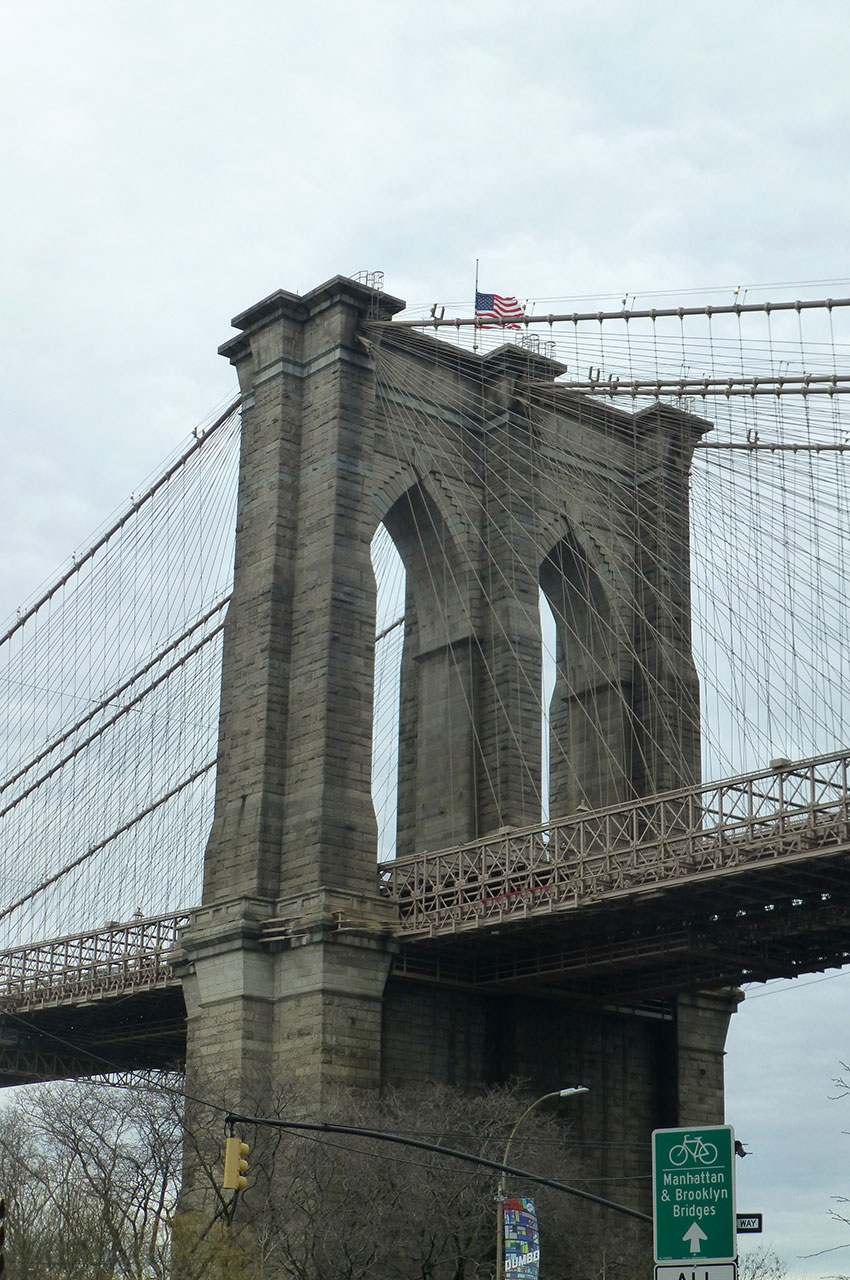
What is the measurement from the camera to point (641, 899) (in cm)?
4766

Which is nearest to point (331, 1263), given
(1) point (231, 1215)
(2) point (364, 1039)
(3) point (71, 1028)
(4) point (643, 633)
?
(1) point (231, 1215)

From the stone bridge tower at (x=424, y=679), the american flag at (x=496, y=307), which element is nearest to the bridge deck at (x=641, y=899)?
the stone bridge tower at (x=424, y=679)

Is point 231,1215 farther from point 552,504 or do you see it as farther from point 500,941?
point 552,504

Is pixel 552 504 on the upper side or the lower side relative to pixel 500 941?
upper

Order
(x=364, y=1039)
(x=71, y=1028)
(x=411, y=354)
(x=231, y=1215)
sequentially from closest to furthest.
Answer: (x=231, y=1215)
(x=364, y=1039)
(x=411, y=354)
(x=71, y=1028)

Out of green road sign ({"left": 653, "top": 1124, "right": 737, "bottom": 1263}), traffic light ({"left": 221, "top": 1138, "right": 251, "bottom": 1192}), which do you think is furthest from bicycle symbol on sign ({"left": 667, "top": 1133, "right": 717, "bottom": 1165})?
traffic light ({"left": 221, "top": 1138, "right": 251, "bottom": 1192})

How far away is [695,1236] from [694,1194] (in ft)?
1.37

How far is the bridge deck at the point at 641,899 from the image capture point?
1769 inches

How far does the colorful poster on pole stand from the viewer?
38.0m

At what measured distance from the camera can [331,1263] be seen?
43.4m

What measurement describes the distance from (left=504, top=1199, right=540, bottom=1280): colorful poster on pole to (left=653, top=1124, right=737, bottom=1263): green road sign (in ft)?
73.0

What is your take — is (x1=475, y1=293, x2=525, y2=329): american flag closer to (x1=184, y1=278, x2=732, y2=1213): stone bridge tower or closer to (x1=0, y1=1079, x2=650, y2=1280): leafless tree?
(x1=184, y1=278, x2=732, y2=1213): stone bridge tower

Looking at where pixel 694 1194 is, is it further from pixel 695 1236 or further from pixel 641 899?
pixel 641 899

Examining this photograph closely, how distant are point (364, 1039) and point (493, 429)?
22895 millimetres
